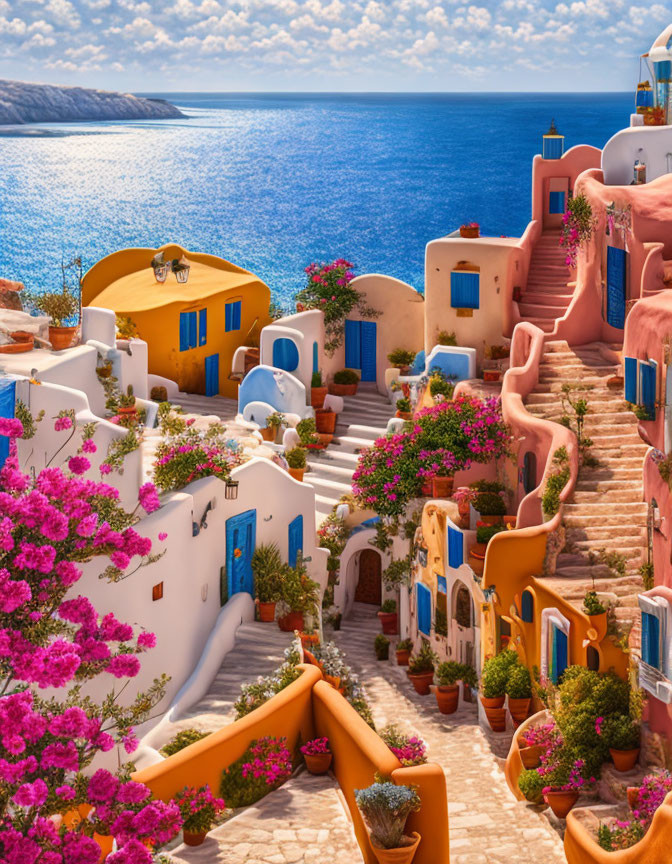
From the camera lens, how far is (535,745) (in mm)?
24062

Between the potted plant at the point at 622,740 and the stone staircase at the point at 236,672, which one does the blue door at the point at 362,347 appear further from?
the potted plant at the point at 622,740

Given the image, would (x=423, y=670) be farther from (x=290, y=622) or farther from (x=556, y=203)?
(x=556, y=203)

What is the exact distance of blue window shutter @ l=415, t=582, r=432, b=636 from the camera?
32.1 metres

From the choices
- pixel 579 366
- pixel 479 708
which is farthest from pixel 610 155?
pixel 479 708

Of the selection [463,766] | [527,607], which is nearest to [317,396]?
[527,607]

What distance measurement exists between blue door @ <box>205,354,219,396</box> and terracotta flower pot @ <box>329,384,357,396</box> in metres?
3.36

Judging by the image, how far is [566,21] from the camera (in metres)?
97.5

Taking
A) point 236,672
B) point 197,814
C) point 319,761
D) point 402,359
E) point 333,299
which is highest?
point 333,299

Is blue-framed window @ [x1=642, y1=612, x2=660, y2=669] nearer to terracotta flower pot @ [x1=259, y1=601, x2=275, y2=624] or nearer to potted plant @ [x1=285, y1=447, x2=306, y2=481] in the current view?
terracotta flower pot @ [x1=259, y1=601, x2=275, y2=624]

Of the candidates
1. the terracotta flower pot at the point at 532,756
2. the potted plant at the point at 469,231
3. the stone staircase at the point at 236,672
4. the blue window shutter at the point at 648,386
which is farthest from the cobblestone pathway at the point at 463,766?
the potted plant at the point at 469,231

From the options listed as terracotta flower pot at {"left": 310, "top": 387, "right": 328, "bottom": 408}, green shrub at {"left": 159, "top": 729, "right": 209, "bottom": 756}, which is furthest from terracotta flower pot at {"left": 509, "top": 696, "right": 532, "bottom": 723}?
terracotta flower pot at {"left": 310, "top": 387, "right": 328, "bottom": 408}

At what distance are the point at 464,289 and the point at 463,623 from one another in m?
10.4

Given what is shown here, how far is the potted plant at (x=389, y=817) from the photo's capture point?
17.5 m

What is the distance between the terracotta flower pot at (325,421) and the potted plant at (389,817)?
2311 centimetres
